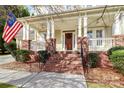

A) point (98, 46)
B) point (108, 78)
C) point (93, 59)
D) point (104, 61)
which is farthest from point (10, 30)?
point (98, 46)

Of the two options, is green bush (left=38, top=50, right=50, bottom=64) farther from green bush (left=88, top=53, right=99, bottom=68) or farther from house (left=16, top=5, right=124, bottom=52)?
green bush (left=88, top=53, right=99, bottom=68)

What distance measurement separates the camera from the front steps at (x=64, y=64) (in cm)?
1118

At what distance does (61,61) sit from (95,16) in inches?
181

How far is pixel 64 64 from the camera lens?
12250 mm

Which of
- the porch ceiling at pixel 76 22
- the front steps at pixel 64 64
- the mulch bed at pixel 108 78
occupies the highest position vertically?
the porch ceiling at pixel 76 22

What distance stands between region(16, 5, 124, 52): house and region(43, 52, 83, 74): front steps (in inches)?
41.8

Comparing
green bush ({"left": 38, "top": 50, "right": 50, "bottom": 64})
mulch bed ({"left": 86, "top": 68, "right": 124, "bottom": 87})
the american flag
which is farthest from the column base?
the american flag

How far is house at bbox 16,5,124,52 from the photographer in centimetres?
1249

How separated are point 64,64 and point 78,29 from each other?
339cm

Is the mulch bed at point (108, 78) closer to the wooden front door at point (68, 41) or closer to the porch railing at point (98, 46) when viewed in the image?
the porch railing at point (98, 46)

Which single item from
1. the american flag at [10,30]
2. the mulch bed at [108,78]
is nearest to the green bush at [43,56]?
the mulch bed at [108,78]

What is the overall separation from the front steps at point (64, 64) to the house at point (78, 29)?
3.49 feet
